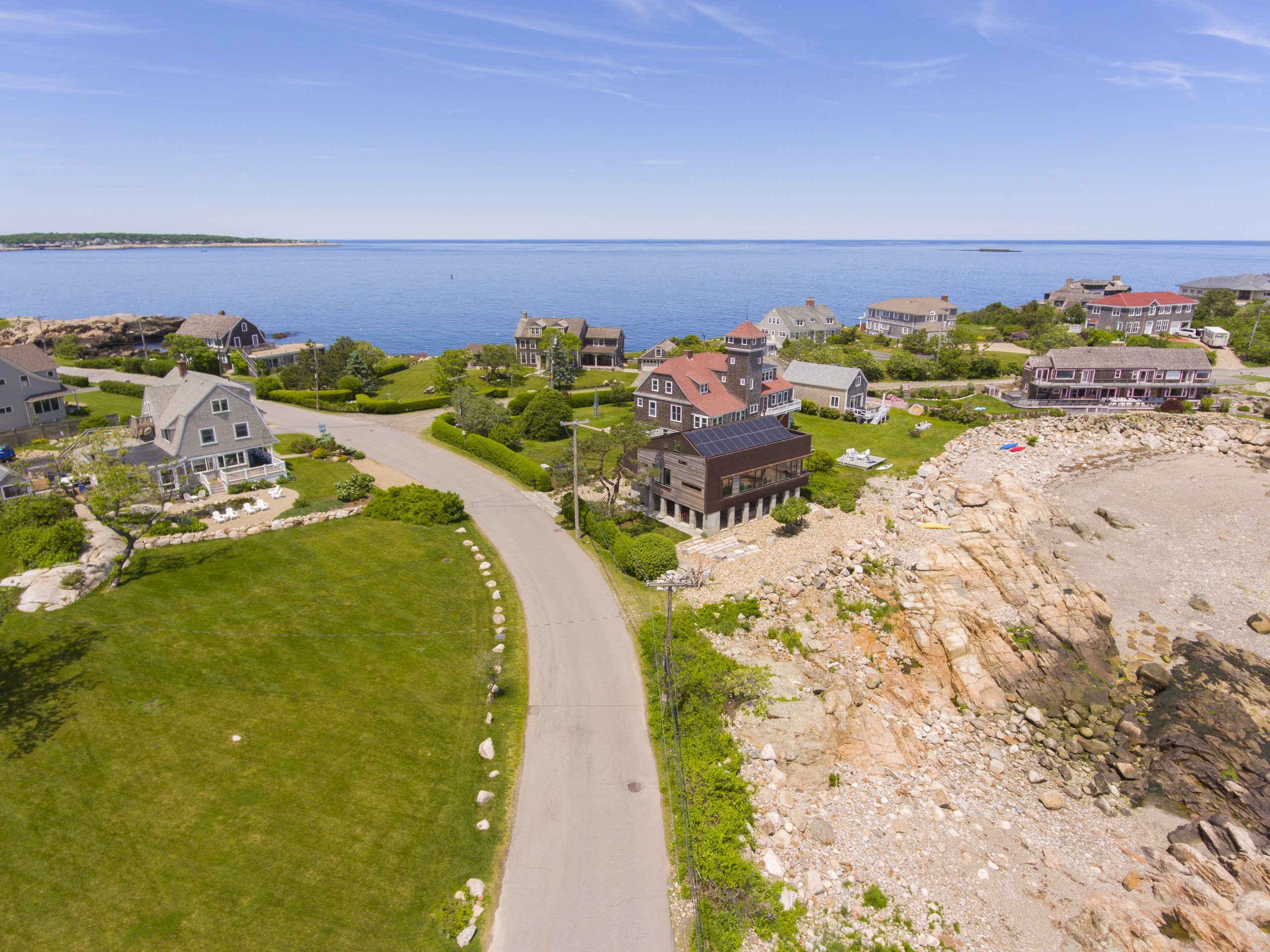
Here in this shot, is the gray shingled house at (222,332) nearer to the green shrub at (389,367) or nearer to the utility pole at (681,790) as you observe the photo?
the green shrub at (389,367)

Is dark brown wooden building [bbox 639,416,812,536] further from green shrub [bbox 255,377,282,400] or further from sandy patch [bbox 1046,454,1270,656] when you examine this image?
green shrub [bbox 255,377,282,400]

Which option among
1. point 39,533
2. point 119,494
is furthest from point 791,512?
point 39,533

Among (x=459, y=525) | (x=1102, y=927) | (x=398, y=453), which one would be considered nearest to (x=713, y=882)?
(x=1102, y=927)

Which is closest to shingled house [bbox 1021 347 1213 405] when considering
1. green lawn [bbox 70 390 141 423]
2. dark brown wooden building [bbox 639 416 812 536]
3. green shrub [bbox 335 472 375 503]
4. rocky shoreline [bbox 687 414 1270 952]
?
rocky shoreline [bbox 687 414 1270 952]

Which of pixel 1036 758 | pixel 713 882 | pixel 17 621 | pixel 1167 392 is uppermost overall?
pixel 1167 392

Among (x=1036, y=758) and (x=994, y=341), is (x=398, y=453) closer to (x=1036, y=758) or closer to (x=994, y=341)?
(x=1036, y=758)

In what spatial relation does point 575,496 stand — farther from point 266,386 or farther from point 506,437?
point 266,386

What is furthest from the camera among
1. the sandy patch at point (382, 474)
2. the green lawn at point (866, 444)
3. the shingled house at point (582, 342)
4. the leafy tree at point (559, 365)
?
the shingled house at point (582, 342)

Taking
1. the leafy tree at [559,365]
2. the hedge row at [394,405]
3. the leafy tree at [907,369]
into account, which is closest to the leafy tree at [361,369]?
the hedge row at [394,405]
